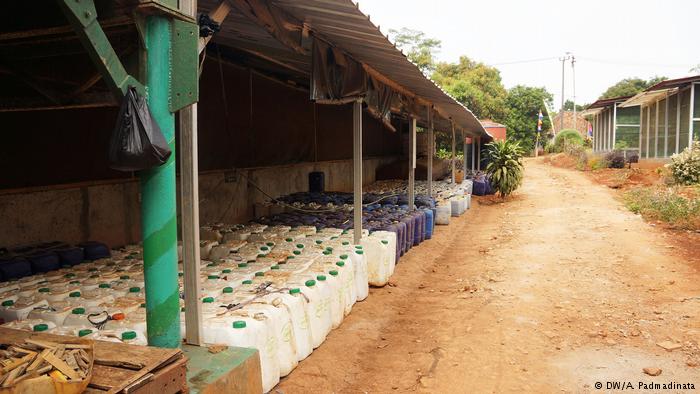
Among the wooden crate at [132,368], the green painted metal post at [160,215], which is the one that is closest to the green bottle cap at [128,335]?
the green painted metal post at [160,215]

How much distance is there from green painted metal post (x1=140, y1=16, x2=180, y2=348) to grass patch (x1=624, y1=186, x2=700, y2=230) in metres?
10.8

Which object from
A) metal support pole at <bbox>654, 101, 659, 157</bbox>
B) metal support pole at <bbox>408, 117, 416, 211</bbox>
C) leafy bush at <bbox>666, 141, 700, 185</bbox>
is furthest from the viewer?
metal support pole at <bbox>654, 101, 659, 157</bbox>

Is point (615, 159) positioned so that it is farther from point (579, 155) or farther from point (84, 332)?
point (84, 332)

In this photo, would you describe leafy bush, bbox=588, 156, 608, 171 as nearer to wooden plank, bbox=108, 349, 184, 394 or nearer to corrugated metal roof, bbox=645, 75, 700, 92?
corrugated metal roof, bbox=645, 75, 700, 92

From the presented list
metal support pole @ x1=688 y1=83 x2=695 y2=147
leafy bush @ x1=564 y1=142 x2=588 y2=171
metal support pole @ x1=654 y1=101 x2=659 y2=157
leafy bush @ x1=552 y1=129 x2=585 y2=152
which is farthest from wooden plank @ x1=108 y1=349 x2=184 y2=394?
leafy bush @ x1=552 y1=129 x2=585 y2=152

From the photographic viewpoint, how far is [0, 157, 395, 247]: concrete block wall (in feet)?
17.6

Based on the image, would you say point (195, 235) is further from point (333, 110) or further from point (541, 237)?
point (333, 110)

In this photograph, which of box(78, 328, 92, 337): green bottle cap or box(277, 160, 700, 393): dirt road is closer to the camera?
box(78, 328, 92, 337): green bottle cap

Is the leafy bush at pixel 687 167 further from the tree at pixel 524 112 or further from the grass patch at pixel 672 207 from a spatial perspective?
the tree at pixel 524 112

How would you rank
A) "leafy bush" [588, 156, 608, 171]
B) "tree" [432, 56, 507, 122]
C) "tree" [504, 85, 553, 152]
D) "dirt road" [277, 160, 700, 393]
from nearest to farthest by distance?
1. "dirt road" [277, 160, 700, 393]
2. "leafy bush" [588, 156, 608, 171]
3. "tree" [432, 56, 507, 122]
4. "tree" [504, 85, 553, 152]

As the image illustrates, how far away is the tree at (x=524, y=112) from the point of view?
42312 mm

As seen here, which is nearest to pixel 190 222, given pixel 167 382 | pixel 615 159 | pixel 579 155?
pixel 167 382

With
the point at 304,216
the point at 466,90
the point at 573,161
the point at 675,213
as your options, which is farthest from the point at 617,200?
the point at 466,90

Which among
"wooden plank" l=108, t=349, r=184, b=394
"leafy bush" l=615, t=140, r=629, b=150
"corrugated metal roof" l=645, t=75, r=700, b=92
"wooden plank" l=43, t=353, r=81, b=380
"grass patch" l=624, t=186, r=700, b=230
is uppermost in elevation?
"corrugated metal roof" l=645, t=75, r=700, b=92
